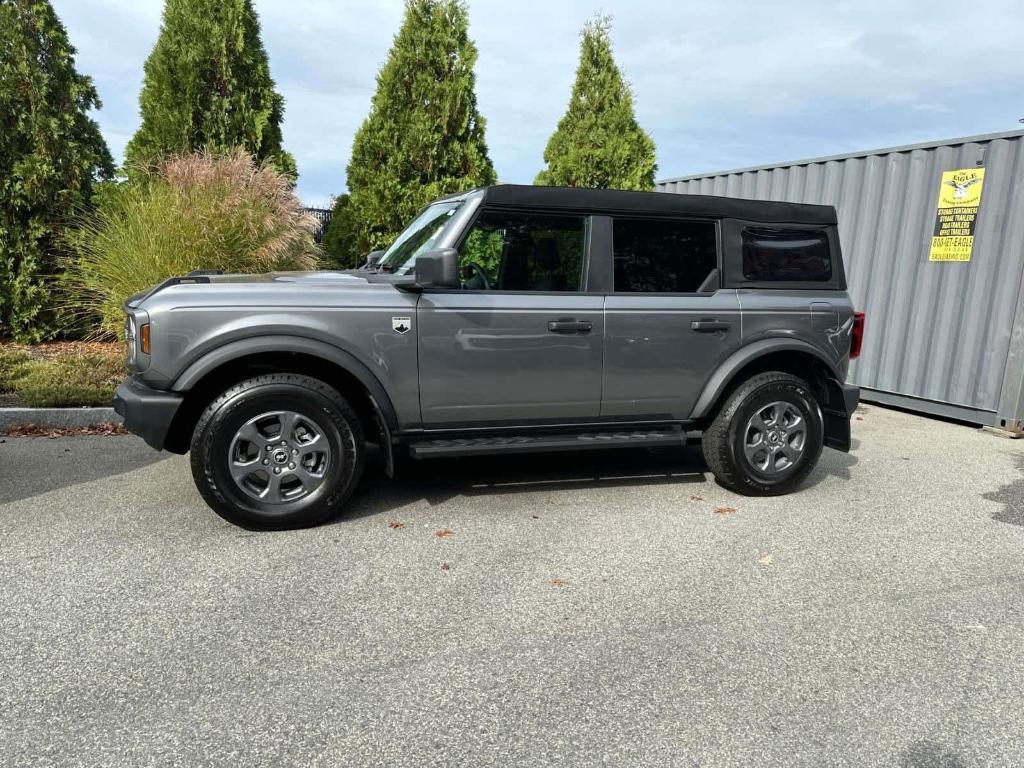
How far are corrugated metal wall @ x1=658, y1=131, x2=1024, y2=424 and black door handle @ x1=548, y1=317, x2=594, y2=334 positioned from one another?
523 centimetres

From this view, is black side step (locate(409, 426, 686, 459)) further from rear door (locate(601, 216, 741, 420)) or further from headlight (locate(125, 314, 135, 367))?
headlight (locate(125, 314, 135, 367))

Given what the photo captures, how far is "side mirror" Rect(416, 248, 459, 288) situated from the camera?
3.70 meters

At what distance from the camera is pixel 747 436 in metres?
4.62

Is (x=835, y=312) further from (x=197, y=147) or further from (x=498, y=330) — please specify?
(x=197, y=147)

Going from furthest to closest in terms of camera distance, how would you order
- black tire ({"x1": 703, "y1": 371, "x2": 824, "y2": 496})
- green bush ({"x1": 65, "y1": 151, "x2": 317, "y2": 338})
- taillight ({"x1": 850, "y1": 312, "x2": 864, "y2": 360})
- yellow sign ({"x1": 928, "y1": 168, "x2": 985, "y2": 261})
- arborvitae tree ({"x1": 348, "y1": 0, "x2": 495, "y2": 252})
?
1. arborvitae tree ({"x1": 348, "y1": 0, "x2": 495, "y2": 252})
2. green bush ({"x1": 65, "y1": 151, "x2": 317, "y2": 338})
3. yellow sign ({"x1": 928, "y1": 168, "x2": 985, "y2": 261})
4. taillight ({"x1": 850, "y1": 312, "x2": 864, "y2": 360})
5. black tire ({"x1": 703, "y1": 371, "x2": 824, "y2": 496})

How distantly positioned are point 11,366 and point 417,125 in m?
5.50

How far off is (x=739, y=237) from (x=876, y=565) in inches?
84.3

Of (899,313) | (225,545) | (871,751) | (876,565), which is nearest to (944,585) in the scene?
(876,565)

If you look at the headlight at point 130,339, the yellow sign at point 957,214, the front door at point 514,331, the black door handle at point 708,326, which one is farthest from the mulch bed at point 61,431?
the yellow sign at point 957,214

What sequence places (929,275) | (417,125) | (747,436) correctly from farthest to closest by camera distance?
(417,125) → (929,275) → (747,436)

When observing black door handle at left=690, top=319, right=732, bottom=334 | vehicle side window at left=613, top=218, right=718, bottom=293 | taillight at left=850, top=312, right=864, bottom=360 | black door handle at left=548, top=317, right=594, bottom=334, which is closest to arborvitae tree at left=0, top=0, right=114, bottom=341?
black door handle at left=548, top=317, right=594, bottom=334

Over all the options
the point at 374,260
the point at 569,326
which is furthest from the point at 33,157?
the point at 569,326

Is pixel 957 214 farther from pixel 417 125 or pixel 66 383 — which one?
pixel 66 383

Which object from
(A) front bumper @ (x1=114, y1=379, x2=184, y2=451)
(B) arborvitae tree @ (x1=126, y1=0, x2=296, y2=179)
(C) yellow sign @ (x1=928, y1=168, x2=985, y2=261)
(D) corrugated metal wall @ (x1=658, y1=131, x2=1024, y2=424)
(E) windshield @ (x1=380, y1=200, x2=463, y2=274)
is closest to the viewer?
(A) front bumper @ (x1=114, y1=379, x2=184, y2=451)
